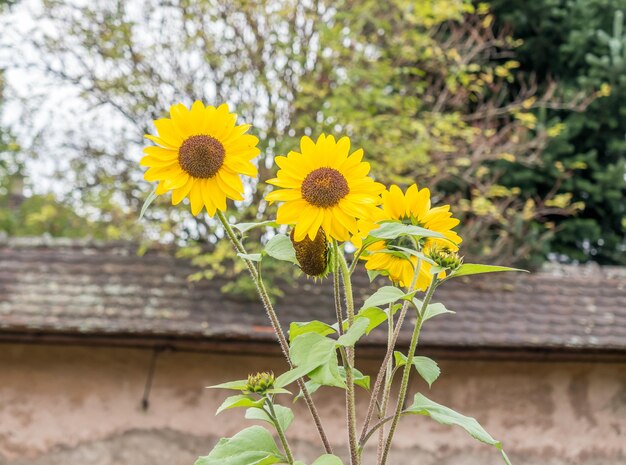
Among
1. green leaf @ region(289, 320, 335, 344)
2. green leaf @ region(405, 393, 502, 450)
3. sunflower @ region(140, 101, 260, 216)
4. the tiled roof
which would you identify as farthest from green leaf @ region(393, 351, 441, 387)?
the tiled roof

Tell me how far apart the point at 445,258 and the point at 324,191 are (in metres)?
0.23

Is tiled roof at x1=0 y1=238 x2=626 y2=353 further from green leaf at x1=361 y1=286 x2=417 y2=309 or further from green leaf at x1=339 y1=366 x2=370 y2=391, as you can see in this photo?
green leaf at x1=361 y1=286 x2=417 y2=309

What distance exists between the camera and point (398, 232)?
4.14ft

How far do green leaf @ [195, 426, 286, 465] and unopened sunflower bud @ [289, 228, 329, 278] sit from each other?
0.30 metres

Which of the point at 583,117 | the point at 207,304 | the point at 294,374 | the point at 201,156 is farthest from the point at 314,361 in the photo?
the point at 583,117

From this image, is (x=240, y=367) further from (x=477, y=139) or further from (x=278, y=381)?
(x=278, y=381)

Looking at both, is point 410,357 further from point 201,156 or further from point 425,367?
point 201,156

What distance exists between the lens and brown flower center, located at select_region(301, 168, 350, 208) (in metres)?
1.33

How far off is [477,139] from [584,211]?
2793mm

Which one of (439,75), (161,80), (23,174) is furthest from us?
(23,174)

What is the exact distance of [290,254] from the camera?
139 centimetres

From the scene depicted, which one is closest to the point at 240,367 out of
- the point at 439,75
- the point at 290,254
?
the point at 439,75

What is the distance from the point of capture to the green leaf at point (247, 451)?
53.1 inches

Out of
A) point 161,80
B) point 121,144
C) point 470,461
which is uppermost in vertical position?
point 161,80
